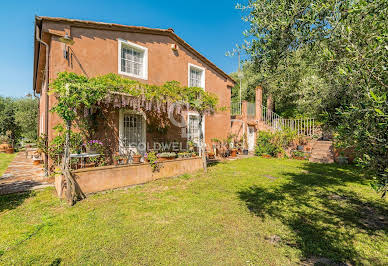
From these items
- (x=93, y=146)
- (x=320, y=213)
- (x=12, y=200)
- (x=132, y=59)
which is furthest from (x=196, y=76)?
(x=12, y=200)

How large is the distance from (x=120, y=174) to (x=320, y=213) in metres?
5.34

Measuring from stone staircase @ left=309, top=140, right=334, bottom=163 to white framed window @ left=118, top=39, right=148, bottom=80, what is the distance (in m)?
10.9

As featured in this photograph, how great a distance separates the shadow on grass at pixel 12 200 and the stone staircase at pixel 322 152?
13423 mm

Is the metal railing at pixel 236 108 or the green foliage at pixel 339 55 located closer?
the green foliage at pixel 339 55

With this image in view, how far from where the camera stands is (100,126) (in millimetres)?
7199

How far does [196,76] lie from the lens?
11.5 meters

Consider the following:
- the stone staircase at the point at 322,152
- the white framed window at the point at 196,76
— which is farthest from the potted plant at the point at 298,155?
the white framed window at the point at 196,76

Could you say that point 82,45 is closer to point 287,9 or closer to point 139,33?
point 139,33

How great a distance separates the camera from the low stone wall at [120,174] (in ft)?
16.5

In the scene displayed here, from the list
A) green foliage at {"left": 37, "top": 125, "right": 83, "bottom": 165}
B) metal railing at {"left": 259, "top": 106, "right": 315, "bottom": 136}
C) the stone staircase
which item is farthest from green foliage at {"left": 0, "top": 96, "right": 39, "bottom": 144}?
the stone staircase

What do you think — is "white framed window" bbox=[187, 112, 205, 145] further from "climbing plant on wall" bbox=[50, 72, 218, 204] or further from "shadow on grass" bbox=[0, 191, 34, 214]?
"shadow on grass" bbox=[0, 191, 34, 214]

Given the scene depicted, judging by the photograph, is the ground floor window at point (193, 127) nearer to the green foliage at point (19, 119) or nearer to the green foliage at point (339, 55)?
the green foliage at point (339, 55)

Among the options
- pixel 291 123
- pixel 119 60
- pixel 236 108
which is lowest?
pixel 291 123

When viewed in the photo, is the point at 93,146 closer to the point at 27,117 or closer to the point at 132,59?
the point at 132,59
